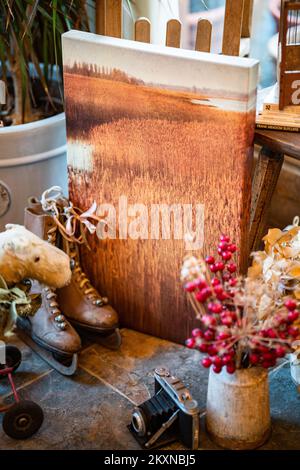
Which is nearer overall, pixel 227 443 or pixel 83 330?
pixel 227 443

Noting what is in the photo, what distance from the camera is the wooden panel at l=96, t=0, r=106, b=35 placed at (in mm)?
1827

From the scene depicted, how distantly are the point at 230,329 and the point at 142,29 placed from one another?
809 millimetres

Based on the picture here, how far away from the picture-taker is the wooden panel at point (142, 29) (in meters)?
1.74

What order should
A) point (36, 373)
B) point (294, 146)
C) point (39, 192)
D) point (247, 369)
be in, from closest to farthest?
point (247, 369), point (294, 146), point (36, 373), point (39, 192)

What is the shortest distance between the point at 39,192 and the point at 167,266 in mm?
520

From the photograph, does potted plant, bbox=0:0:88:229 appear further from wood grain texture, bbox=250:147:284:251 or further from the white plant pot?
wood grain texture, bbox=250:147:284:251

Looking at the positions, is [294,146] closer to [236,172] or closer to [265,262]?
[236,172]

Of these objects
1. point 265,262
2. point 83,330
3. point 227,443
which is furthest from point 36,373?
point 265,262

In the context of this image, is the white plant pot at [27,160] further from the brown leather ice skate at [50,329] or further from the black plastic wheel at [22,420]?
the black plastic wheel at [22,420]

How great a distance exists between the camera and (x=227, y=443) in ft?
5.09

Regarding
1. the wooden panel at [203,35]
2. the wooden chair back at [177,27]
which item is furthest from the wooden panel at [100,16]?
the wooden panel at [203,35]

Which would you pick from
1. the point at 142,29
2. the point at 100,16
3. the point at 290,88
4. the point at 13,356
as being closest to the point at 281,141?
the point at 290,88

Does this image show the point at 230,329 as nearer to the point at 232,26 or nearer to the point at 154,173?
the point at 154,173
